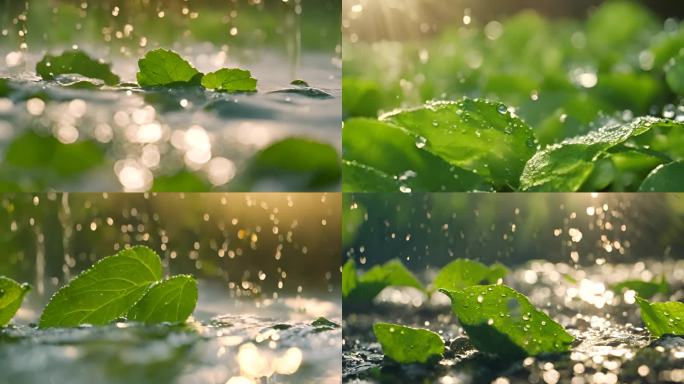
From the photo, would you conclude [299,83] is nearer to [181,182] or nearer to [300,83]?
[300,83]

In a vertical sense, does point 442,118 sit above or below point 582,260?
above

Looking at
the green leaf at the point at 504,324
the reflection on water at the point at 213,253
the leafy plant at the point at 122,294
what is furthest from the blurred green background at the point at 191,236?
the green leaf at the point at 504,324

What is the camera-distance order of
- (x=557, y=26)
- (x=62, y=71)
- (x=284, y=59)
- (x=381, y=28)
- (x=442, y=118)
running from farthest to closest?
1. (x=557, y=26)
2. (x=381, y=28)
3. (x=284, y=59)
4. (x=62, y=71)
5. (x=442, y=118)

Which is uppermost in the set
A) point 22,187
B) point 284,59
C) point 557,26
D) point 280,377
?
point 557,26

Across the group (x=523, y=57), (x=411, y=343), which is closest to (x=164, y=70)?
(x=411, y=343)

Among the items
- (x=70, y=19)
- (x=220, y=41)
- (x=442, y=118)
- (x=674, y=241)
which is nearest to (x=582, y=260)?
(x=674, y=241)

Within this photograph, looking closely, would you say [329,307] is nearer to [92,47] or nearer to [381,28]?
[92,47]

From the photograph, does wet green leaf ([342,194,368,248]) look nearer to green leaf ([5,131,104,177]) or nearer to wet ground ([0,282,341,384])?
wet ground ([0,282,341,384])
